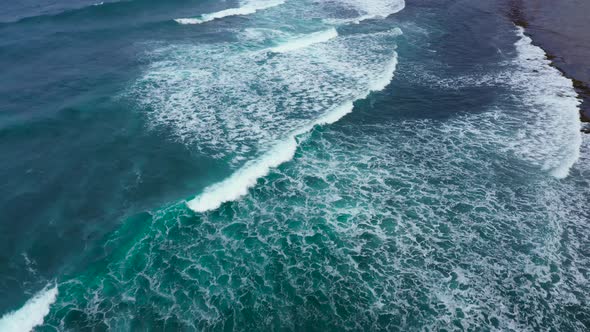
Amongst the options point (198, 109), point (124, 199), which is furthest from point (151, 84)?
point (124, 199)

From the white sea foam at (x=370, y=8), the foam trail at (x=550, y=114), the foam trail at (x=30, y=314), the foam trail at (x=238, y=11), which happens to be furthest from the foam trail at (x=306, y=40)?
the foam trail at (x=30, y=314)

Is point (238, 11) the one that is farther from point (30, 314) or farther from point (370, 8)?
point (30, 314)

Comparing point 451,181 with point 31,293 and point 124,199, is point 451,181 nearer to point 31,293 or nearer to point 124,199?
point 124,199

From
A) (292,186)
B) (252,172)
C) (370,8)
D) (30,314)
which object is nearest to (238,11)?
(370,8)

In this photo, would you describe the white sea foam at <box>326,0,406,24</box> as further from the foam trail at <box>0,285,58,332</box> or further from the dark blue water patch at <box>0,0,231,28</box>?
the foam trail at <box>0,285,58,332</box>

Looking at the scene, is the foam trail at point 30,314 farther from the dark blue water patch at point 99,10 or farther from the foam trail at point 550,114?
the dark blue water patch at point 99,10

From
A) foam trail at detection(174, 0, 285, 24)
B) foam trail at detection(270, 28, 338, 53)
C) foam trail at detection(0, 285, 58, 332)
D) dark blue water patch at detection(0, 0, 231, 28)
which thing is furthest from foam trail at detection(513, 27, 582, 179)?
dark blue water patch at detection(0, 0, 231, 28)
